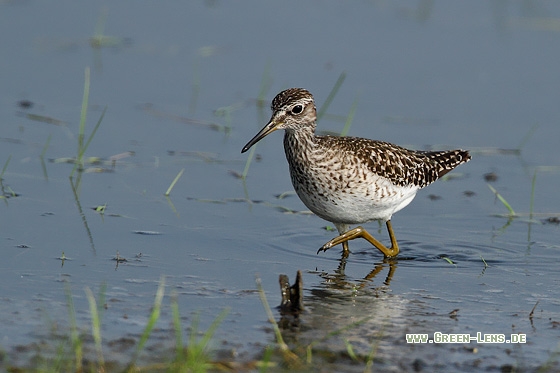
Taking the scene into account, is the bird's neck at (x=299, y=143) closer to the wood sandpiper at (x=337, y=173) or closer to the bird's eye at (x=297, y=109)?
the wood sandpiper at (x=337, y=173)

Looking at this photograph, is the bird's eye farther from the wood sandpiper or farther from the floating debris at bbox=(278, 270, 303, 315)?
the floating debris at bbox=(278, 270, 303, 315)

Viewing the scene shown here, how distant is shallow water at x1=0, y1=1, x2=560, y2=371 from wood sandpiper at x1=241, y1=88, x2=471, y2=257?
0.43 m

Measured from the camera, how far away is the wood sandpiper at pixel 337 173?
9.31 m

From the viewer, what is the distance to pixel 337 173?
30.6ft

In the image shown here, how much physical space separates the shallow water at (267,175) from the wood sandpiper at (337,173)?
1.41ft

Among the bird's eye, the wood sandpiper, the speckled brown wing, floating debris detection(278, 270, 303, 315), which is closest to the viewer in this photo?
floating debris detection(278, 270, 303, 315)

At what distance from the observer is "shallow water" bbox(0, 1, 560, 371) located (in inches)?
294

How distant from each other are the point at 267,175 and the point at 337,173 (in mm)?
2516

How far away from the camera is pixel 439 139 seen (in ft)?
42.2

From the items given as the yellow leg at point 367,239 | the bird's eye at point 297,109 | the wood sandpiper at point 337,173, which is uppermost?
the bird's eye at point 297,109

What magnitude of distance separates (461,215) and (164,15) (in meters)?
7.51

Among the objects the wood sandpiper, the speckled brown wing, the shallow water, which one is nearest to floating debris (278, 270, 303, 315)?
the shallow water

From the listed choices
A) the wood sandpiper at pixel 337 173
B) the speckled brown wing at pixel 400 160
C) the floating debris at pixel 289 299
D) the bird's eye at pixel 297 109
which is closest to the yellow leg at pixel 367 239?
the wood sandpiper at pixel 337 173

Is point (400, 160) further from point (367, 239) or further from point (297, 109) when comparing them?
point (297, 109)
